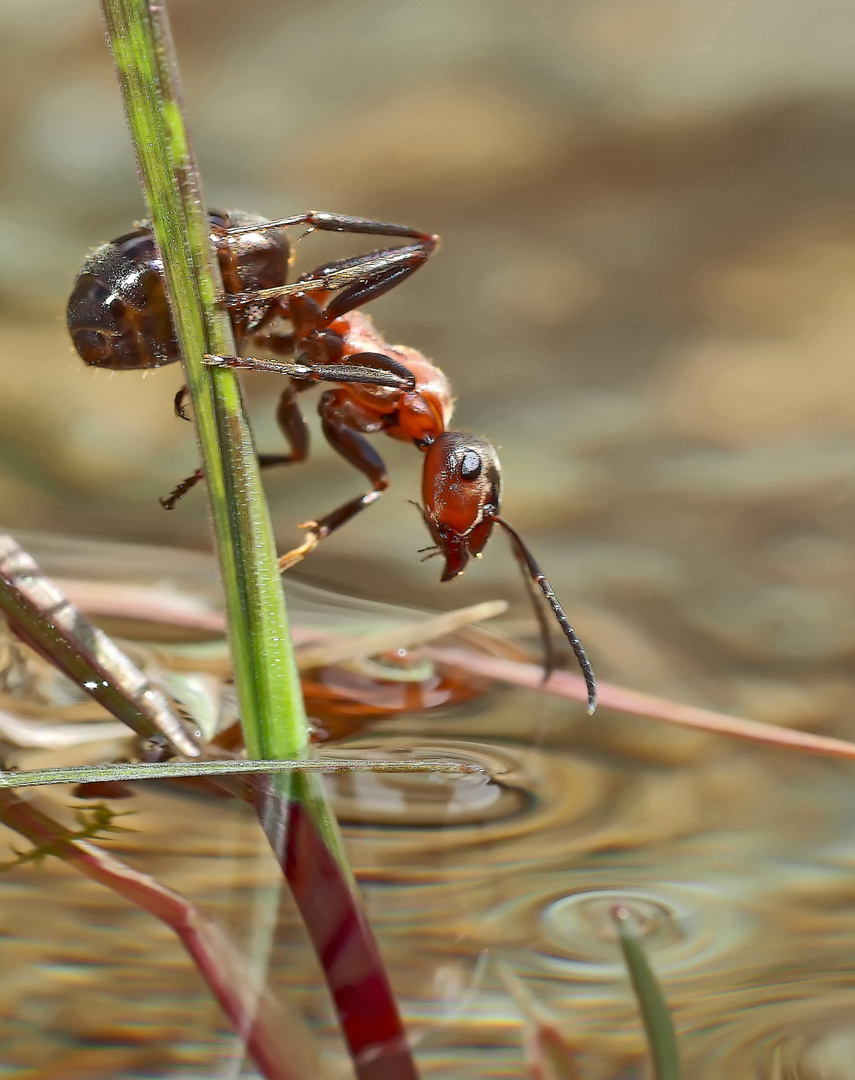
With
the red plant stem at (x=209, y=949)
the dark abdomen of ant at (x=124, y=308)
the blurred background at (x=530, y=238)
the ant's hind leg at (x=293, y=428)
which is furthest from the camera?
the blurred background at (x=530, y=238)

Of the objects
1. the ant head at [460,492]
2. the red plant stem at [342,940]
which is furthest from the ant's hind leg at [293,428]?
the red plant stem at [342,940]

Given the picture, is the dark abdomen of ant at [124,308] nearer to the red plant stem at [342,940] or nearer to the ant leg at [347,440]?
the ant leg at [347,440]

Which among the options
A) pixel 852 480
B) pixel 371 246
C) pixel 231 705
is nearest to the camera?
pixel 231 705

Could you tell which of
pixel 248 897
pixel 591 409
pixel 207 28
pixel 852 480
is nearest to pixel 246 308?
pixel 248 897

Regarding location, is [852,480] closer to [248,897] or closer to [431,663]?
[431,663]

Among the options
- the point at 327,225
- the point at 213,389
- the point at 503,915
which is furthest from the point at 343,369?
the point at 503,915

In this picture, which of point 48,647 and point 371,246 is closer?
point 48,647

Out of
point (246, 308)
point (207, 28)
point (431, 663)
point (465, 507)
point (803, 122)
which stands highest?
point (207, 28)

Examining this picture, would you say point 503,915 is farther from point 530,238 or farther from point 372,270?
→ point 530,238
